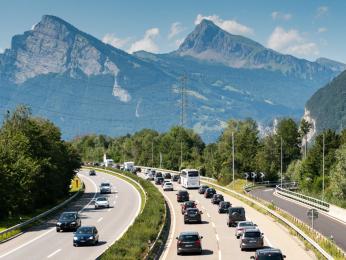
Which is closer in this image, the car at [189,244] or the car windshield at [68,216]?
the car at [189,244]

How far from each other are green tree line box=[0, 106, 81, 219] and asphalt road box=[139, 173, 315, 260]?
16713 mm

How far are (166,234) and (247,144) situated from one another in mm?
109180

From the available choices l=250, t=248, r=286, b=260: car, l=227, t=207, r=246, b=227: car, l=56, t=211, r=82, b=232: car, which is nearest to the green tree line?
l=56, t=211, r=82, b=232: car

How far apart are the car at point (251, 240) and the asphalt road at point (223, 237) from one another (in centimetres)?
47

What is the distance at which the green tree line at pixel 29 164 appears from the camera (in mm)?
62188

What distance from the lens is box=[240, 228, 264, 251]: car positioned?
1519 inches

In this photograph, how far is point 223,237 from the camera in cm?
4697

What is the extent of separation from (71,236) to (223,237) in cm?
1274

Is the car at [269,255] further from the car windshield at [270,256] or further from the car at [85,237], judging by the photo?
the car at [85,237]

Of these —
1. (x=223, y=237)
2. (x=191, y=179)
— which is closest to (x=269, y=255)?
(x=223, y=237)

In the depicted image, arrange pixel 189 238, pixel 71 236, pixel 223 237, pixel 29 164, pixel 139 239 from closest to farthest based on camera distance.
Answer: pixel 139 239 → pixel 189 238 → pixel 223 237 → pixel 71 236 → pixel 29 164

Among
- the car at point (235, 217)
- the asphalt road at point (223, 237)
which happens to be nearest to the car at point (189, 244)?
the asphalt road at point (223, 237)

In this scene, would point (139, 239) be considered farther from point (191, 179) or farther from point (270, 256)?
point (191, 179)

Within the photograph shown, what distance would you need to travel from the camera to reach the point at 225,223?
57906 mm
